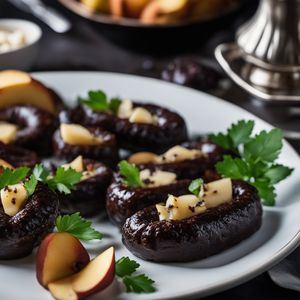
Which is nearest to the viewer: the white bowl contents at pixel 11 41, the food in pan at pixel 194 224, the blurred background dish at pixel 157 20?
the food in pan at pixel 194 224

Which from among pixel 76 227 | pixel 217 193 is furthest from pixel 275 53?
pixel 76 227

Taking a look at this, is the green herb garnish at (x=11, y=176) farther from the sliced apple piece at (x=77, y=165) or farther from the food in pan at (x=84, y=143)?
Result: the food in pan at (x=84, y=143)

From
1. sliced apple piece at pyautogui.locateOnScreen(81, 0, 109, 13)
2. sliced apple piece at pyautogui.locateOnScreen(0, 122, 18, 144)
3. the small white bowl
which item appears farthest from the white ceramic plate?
sliced apple piece at pyautogui.locateOnScreen(81, 0, 109, 13)

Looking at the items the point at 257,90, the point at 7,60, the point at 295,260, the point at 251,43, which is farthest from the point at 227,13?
the point at 295,260

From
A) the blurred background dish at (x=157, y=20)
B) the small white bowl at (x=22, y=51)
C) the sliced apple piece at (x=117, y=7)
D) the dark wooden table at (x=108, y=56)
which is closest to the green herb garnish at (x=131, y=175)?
the dark wooden table at (x=108, y=56)

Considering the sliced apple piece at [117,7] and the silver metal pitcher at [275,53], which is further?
the sliced apple piece at [117,7]

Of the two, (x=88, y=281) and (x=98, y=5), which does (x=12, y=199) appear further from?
(x=98, y=5)

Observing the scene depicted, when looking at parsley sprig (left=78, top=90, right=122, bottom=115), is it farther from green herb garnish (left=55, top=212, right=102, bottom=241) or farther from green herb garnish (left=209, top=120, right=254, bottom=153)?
green herb garnish (left=55, top=212, right=102, bottom=241)
